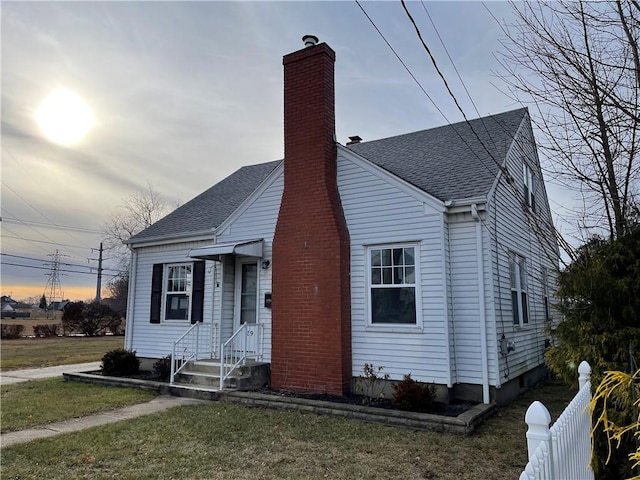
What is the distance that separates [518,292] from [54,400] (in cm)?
990

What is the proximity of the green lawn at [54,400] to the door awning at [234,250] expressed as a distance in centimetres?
316

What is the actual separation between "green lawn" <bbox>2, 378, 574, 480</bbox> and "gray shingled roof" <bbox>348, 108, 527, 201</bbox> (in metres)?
4.32

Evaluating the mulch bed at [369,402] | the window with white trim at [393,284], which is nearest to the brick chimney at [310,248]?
the mulch bed at [369,402]

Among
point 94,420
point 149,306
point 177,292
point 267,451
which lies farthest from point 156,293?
point 267,451

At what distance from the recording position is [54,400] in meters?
8.37

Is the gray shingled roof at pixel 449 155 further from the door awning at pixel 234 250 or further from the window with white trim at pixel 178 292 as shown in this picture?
the window with white trim at pixel 178 292

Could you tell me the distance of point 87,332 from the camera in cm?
2983

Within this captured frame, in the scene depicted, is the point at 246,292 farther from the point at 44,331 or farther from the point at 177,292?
the point at 44,331

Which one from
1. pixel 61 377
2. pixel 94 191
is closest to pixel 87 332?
pixel 94 191

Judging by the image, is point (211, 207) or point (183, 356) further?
point (211, 207)

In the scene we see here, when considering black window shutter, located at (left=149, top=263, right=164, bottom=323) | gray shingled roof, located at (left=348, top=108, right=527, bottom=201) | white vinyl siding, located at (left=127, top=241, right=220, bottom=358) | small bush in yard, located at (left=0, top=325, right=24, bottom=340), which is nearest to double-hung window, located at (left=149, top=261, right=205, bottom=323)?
black window shutter, located at (left=149, top=263, right=164, bottom=323)

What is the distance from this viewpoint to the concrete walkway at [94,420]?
6.01m

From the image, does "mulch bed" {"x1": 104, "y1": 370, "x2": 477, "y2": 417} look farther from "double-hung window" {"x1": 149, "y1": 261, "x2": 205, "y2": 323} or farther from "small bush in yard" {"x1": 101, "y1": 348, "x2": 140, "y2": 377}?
"small bush in yard" {"x1": 101, "y1": 348, "x2": 140, "y2": 377}

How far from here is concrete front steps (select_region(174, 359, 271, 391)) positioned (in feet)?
28.2
